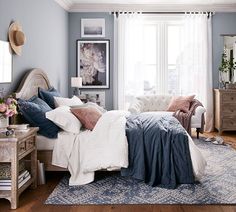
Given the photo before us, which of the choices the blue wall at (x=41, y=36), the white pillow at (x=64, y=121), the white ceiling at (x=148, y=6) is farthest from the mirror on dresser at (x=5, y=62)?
the white ceiling at (x=148, y=6)

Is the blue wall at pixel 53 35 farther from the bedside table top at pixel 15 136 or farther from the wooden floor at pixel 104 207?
the wooden floor at pixel 104 207

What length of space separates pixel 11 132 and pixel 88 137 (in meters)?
0.94

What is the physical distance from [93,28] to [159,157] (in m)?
4.50

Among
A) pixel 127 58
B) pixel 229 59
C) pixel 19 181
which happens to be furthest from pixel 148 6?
pixel 19 181

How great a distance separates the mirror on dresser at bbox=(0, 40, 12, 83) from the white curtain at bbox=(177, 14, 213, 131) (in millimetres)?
4454

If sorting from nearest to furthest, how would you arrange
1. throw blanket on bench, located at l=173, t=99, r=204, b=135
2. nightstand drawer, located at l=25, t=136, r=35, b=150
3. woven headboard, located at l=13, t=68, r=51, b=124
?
nightstand drawer, located at l=25, t=136, r=35, b=150 < woven headboard, located at l=13, t=68, r=51, b=124 < throw blanket on bench, located at l=173, t=99, r=204, b=135

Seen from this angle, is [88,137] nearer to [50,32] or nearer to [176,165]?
[176,165]

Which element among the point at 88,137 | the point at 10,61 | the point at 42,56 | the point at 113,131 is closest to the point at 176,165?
the point at 113,131

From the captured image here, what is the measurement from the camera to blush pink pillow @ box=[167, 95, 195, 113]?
20.5ft

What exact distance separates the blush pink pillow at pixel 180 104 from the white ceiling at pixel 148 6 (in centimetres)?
211

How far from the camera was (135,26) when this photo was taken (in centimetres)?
717

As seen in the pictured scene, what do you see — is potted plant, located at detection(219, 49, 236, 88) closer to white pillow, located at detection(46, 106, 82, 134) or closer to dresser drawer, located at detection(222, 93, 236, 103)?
dresser drawer, located at detection(222, 93, 236, 103)

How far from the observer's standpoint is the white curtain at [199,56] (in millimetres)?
7160

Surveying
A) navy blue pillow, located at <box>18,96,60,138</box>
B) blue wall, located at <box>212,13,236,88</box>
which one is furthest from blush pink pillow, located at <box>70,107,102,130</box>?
blue wall, located at <box>212,13,236,88</box>
